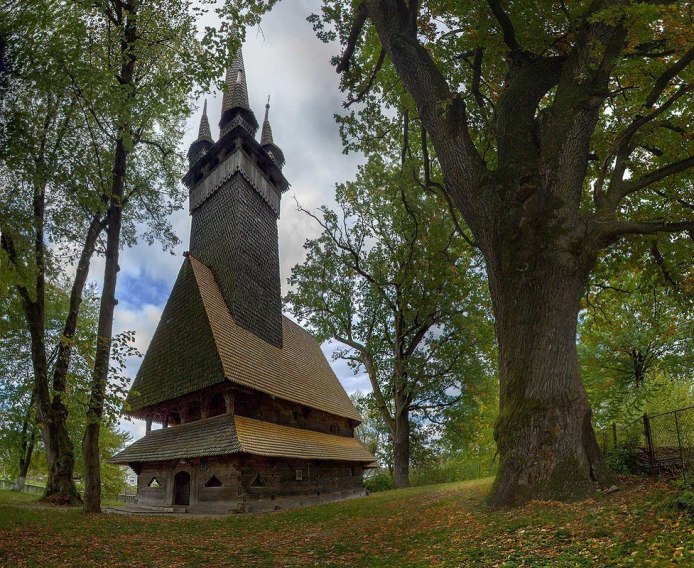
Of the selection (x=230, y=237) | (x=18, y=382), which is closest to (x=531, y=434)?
(x=230, y=237)

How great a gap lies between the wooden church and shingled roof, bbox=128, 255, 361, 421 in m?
0.07

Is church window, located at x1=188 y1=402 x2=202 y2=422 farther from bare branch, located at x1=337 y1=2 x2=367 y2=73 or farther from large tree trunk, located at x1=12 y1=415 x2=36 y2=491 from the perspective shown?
bare branch, located at x1=337 y1=2 x2=367 y2=73

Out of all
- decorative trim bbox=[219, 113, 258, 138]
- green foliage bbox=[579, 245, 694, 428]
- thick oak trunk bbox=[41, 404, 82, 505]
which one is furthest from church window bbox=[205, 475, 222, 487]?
decorative trim bbox=[219, 113, 258, 138]

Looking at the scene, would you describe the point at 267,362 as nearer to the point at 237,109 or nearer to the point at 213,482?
the point at 213,482

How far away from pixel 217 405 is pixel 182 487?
3.18m

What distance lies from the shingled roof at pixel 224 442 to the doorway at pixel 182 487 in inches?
45.4

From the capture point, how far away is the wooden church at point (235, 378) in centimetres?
1505

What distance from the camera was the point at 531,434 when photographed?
20.6 feet

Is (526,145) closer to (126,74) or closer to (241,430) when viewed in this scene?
(126,74)

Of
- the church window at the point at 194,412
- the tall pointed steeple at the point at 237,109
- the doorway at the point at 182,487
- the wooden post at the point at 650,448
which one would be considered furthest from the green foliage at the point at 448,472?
the tall pointed steeple at the point at 237,109

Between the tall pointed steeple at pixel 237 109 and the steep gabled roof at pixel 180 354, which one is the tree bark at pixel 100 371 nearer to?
the steep gabled roof at pixel 180 354

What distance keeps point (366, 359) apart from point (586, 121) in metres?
17.6

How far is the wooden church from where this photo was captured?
49.4ft

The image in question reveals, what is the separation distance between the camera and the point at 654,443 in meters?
8.70
